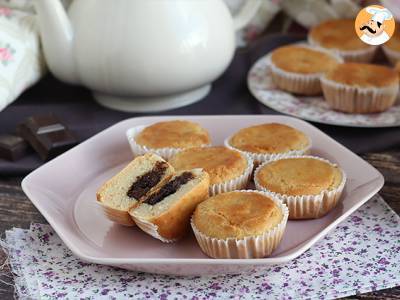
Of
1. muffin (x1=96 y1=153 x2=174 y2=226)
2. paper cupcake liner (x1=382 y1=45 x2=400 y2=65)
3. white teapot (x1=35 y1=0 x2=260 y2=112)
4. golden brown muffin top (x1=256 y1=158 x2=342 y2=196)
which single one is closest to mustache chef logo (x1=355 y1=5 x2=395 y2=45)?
golden brown muffin top (x1=256 y1=158 x2=342 y2=196)

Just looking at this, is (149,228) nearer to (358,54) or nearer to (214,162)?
(214,162)

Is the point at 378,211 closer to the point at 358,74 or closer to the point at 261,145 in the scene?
the point at 261,145

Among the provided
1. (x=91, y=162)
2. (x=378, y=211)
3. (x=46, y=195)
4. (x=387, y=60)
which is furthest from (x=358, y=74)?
(x=46, y=195)

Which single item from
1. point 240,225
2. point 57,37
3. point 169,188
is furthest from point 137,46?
point 240,225

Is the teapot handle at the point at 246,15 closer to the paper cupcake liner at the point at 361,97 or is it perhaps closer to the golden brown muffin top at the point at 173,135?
the paper cupcake liner at the point at 361,97

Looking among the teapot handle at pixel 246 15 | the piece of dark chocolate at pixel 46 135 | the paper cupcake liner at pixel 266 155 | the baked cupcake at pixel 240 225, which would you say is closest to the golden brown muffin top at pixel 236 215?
the baked cupcake at pixel 240 225

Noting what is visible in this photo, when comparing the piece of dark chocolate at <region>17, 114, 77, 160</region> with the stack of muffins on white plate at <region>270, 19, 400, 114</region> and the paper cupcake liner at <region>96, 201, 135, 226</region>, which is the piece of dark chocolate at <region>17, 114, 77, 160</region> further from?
the stack of muffins on white plate at <region>270, 19, 400, 114</region>

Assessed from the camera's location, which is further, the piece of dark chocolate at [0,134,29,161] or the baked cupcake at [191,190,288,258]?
the piece of dark chocolate at [0,134,29,161]
